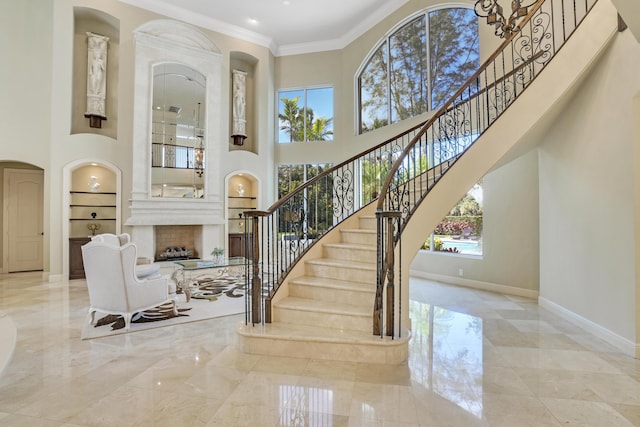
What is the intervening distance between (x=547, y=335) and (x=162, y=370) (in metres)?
4.17

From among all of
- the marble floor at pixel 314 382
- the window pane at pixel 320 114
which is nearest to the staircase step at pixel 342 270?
the marble floor at pixel 314 382

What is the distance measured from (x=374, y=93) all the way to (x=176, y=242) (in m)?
6.49

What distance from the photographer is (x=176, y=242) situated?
820 centimetres

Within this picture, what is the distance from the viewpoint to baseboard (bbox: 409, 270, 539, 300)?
5.61 meters

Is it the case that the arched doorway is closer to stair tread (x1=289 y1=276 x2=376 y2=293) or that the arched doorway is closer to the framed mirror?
the framed mirror

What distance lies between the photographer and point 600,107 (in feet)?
12.1

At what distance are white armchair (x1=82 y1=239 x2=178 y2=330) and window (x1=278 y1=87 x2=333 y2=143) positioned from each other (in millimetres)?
6638

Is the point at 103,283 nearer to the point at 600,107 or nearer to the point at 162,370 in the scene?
the point at 162,370

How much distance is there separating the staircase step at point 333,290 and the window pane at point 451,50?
16.1 feet

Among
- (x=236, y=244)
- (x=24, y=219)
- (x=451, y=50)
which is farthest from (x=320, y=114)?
(x=24, y=219)

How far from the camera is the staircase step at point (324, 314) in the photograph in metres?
3.33

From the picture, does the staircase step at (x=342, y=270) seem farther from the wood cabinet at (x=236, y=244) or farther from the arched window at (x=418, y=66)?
the wood cabinet at (x=236, y=244)

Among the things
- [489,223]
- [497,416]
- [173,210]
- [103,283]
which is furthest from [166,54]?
[497,416]

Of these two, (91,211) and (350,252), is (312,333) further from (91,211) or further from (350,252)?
(91,211)
